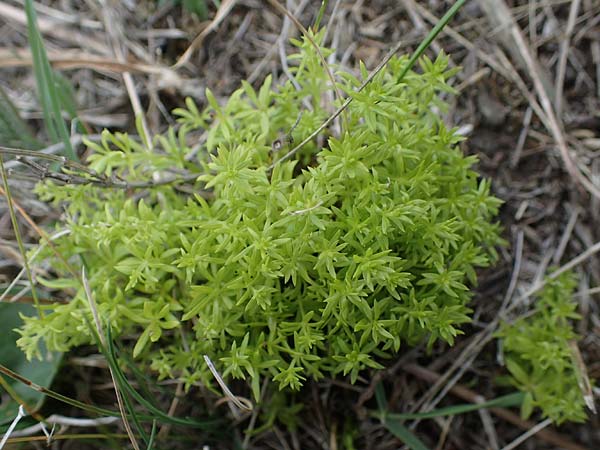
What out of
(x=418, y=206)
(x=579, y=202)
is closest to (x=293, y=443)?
(x=418, y=206)

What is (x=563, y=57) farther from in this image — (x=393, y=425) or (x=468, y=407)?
(x=393, y=425)

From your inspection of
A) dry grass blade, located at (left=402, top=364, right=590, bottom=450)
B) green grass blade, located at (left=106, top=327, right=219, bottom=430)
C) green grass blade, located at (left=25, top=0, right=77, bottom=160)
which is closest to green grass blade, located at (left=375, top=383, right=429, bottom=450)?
dry grass blade, located at (left=402, top=364, right=590, bottom=450)

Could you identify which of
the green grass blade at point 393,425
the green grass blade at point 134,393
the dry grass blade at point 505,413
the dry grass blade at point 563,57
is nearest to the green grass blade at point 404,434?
the green grass blade at point 393,425

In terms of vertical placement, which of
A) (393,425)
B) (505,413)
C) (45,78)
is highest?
(45,78)

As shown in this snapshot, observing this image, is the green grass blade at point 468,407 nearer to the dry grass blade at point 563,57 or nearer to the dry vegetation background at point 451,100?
the dry vegetation background at point 451,100

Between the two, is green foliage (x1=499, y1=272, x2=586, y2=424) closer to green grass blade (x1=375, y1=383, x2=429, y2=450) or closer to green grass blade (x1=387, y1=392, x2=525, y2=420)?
green grass blade (x1=387, y1=392, x2=525, y2=420)

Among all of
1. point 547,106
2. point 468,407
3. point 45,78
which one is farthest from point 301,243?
point 547,106

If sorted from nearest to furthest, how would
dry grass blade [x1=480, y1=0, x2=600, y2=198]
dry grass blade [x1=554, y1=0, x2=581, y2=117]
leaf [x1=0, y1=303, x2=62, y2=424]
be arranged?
leaf [x1=0, y1=303, x2=62, y2=424]
dry grass blade [x1=480, y1=0, x2=600, y2=198]
dry grass blade [x1=554, y1=0, x2=581, y2=117]
